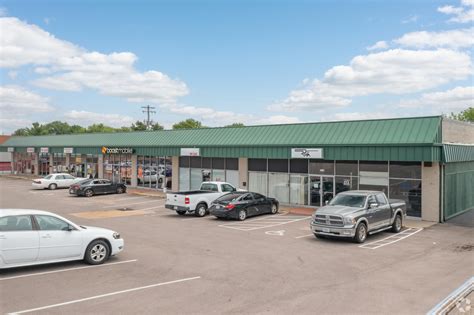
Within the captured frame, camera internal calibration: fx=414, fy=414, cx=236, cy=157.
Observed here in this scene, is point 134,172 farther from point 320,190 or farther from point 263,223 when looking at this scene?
point 263,223

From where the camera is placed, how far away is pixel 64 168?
160ft

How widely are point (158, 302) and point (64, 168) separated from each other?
44.8 m

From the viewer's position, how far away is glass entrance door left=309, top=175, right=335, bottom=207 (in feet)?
79.6

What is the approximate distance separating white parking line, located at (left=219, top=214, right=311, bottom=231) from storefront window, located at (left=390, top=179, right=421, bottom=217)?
4.78m

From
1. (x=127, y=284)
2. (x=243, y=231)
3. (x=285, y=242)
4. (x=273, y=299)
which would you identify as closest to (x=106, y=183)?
(x=243, y=231)

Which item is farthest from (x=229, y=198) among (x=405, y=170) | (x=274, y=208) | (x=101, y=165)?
(x=101, y=165)

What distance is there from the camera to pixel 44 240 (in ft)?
33.7

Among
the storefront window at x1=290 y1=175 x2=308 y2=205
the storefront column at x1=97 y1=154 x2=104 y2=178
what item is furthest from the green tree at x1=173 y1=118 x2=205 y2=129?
the storefront window at x1=290 y1=175 x2=308 y2=205

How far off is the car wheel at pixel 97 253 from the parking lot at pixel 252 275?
209mm

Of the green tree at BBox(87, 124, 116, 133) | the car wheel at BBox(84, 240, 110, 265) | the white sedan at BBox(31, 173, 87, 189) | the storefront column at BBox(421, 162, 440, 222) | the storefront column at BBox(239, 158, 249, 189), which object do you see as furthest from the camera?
the green tree at BBox(87, 124, 116, 133)

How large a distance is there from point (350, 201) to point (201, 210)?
8878 millimetres

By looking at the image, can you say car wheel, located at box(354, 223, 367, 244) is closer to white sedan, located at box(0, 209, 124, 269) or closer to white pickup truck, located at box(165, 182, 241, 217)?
white sedan, located at box(0, 209, 124, 269)

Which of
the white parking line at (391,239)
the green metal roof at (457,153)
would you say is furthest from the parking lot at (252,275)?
the green metal roof at (457,153)

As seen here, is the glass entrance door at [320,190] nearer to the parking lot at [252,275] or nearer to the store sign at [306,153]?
the store sign at [306,153]
